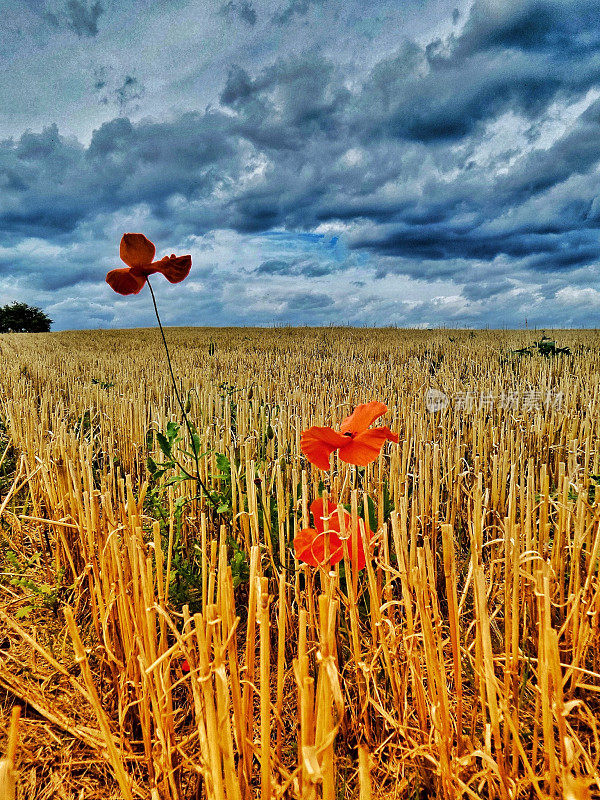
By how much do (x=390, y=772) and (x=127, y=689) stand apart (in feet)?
2.52

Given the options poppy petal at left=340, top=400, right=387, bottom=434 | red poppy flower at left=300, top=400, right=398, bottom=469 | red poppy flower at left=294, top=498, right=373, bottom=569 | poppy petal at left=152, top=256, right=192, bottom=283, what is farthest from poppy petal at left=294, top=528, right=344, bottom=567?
→ poppy petal at left=152, top=256, right=192, bottom=283

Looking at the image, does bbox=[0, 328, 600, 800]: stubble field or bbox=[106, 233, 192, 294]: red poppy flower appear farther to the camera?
bbox=[106, 233, 192, 294]: red poppy flower

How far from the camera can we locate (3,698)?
152 cm

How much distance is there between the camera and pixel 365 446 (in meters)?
1.33

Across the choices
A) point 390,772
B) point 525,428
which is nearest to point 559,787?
point 390,772

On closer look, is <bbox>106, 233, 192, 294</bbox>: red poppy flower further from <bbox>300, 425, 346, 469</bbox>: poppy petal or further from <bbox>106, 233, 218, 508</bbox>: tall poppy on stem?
<bbox>300, 425, 346, 469</bbox>: poppy petal

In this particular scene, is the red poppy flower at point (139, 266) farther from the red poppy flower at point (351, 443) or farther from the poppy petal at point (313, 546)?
the poppy petal at point (313, 546)

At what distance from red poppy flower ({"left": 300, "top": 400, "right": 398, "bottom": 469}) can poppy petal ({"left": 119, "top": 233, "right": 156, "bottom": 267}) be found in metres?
0.75

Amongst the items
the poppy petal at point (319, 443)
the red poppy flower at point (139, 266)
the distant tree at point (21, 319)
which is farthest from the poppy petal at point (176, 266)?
the distant tree at point (21, 319)

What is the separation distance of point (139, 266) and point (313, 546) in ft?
3.27

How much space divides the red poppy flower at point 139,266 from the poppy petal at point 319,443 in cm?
67

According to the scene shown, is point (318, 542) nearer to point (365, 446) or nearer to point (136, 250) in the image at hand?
point (365, 446)

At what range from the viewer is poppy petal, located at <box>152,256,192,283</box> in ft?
4.88

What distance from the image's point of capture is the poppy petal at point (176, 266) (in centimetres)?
149
